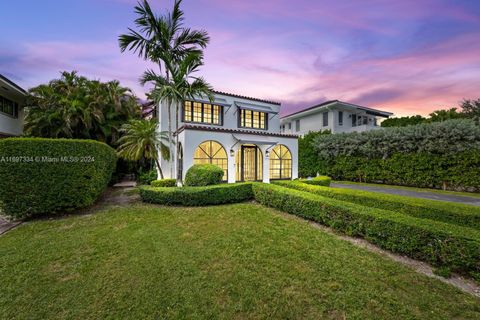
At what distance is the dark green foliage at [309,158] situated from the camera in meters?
21.2

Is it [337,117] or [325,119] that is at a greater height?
[337,117]

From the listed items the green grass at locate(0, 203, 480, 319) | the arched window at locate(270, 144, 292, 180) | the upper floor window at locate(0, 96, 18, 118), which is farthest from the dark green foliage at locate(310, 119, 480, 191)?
the upper floor window at locate(0, 96, 18, 118)

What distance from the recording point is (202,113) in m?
14.9

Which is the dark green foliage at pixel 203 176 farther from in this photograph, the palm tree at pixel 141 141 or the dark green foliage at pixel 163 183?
the palm tree at pixel 141 141

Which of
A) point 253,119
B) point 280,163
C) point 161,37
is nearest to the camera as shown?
point 161,37

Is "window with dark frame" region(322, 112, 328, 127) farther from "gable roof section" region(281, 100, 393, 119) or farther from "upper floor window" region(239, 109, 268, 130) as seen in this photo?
"upper floor window" region(239, 109, 268, 130)

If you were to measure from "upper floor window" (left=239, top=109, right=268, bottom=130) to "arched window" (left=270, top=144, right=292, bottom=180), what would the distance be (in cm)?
314

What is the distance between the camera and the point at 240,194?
31.8 ft

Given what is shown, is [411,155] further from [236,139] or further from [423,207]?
[236,139]

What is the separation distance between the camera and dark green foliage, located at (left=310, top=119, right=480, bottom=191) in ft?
42.2

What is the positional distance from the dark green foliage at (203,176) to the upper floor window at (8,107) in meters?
14.0

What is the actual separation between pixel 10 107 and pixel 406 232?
2306cm

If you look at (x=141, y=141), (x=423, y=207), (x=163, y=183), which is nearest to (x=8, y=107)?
(x=141, y=141)

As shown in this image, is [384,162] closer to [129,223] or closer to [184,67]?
[184,67]
